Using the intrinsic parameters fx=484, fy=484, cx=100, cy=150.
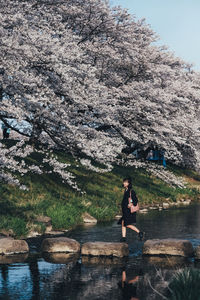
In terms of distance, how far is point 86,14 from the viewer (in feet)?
95.5

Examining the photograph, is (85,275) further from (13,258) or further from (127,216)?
(127,216)

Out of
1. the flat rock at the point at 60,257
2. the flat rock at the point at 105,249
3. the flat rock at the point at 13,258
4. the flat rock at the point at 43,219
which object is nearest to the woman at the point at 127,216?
the flat rock at the point at 105,249

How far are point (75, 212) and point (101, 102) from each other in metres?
5.20

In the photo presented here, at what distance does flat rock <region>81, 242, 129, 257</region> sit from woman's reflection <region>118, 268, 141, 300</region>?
2.15 m

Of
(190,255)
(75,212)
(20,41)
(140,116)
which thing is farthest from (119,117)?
(190,255)

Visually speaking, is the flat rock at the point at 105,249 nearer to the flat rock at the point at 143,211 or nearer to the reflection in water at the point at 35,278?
the reflection in water at the point at 35,278

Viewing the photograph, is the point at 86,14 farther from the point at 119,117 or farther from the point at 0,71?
the point at 0,71

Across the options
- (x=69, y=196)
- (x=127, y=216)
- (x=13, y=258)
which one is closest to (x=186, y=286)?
(x=13, y=258)

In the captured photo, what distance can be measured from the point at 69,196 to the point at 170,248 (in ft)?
35.8

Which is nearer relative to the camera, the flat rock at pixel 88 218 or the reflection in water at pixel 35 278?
the reflection in water at pixel 35 278

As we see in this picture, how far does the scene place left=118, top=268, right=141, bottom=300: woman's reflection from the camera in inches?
331

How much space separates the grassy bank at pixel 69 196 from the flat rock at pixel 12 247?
2.81m

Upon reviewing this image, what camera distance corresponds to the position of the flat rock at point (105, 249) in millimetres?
12352

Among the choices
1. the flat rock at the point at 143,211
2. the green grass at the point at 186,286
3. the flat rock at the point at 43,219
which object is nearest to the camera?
the green grass at the point at 186,286
